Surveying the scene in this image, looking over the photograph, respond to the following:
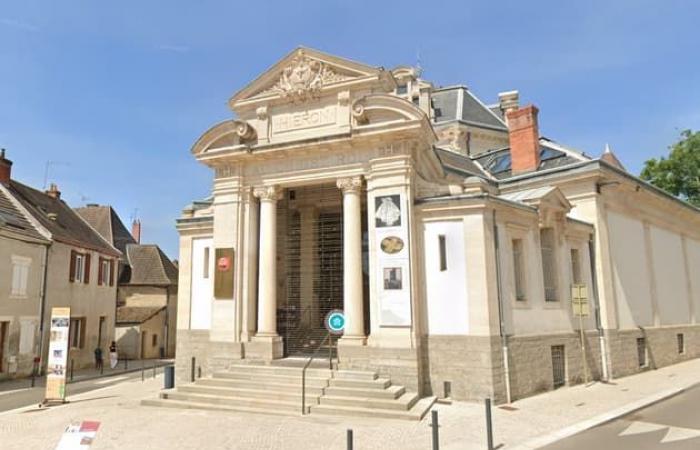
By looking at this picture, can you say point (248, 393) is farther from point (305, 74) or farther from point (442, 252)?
point (305, 74)

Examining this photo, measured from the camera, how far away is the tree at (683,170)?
3331 centimetres

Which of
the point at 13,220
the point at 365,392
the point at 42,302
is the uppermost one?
the point at 13,220

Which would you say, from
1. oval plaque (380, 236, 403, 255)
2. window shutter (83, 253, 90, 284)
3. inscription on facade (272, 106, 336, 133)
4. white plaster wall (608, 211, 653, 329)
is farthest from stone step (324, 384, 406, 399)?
window shutter (83, 253, 90, 284)

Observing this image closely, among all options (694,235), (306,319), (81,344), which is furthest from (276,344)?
(694,235)

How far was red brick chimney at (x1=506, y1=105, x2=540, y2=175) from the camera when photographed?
2152 centimetres

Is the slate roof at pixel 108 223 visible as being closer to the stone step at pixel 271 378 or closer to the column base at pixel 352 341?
the stone step at pixel 271 378

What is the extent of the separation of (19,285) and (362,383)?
17515mm

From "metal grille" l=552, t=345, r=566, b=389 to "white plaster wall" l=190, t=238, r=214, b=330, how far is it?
11261 millimetres

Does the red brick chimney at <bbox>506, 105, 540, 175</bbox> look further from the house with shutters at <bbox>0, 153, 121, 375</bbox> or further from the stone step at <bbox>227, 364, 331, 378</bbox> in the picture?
the house with shutters at <bbox>0, 153, 121, 375</bbox>

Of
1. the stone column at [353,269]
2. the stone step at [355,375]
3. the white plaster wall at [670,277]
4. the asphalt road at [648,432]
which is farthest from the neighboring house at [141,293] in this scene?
the asphalt road at [648,432]

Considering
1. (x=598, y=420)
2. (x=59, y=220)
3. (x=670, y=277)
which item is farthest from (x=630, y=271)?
(x=59, y=220)

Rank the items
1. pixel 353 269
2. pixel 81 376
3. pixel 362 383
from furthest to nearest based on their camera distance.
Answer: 1. pixel 81 376
2. pixel 353 269
3. pixel 362 383

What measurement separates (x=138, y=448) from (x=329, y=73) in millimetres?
11487

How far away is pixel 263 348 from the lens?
15.4 m
